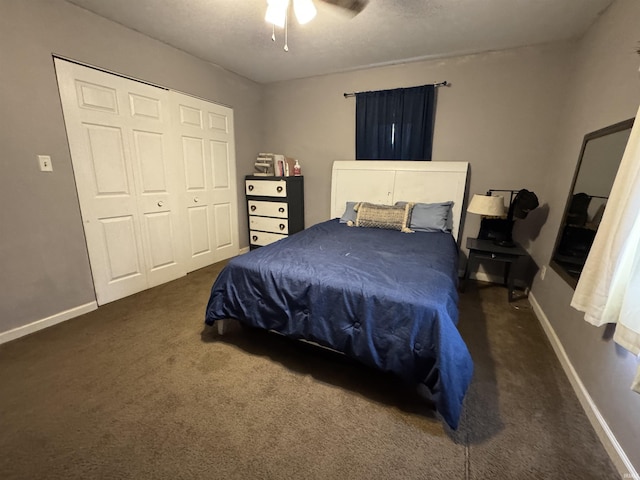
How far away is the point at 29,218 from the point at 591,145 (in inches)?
160

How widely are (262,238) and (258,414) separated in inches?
108

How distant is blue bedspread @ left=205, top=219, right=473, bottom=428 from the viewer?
52.0 inches

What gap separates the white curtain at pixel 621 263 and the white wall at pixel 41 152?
343cm

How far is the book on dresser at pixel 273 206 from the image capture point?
3.67 metres

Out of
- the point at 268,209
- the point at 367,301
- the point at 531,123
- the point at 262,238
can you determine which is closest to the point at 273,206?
the point at 268,209

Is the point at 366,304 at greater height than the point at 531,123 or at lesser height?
lesser

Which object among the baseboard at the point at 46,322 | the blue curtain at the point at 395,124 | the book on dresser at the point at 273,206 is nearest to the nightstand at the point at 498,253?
the blue curtain at the point at 395,124

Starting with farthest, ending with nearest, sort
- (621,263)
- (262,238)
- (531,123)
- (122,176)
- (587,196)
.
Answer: (262,238) < (531,123) < (122,176) < (587,196) < (621,263)

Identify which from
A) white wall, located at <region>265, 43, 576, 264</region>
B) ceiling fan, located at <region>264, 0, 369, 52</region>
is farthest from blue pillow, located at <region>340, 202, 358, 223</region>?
ceiling fan, located at <region>264, 0, 369, 52</region>

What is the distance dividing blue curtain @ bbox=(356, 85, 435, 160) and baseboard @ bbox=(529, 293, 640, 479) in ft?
7.29

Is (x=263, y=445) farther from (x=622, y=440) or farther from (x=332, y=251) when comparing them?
(x=622, y=440)

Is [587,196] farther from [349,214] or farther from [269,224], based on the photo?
[269,224]

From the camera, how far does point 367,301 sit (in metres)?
1.48

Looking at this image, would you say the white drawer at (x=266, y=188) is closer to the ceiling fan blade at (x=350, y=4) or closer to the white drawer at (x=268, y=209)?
the white drawer at (x=268, y=209)
